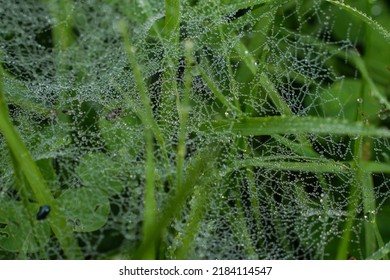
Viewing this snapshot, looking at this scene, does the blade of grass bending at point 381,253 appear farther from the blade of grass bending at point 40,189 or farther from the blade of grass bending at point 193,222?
the blade of grass bending at point 40,189

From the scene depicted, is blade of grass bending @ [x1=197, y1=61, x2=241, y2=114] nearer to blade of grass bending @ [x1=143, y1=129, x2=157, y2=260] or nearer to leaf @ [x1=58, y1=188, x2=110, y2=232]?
blade of grass bending @ [x1=143, y1=129, x2=157, y2=260]

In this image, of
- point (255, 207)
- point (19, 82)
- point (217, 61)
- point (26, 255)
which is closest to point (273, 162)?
point (255, 207)

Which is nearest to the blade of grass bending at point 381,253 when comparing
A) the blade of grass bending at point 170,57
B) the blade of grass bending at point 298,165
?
the blade of grass bending at point 298,165

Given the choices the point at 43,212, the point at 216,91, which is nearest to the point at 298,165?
the point at 216,91

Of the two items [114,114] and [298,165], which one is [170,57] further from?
[298,165]

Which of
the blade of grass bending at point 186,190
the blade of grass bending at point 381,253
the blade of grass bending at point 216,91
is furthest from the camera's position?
the blade of grass bending at point 216,91

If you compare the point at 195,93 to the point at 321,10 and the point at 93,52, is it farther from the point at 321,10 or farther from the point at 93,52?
the point at 321,10
